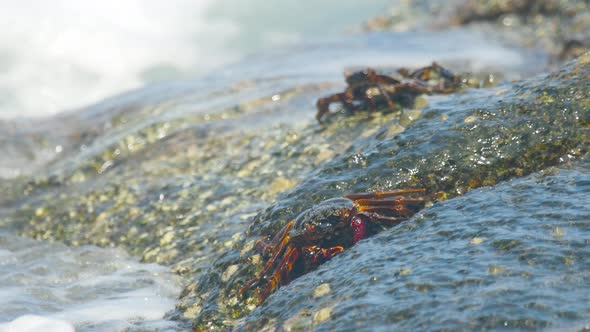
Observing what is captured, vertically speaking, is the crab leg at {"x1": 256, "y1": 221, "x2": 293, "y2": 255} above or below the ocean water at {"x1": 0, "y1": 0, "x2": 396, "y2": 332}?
below

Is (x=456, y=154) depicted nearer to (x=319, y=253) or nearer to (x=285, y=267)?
(x=319, y=253)

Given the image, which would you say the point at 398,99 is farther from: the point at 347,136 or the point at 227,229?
the point at 227,229

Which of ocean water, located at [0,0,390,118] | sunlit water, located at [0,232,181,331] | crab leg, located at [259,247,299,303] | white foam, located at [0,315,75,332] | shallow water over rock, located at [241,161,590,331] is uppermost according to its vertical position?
ocean water, located at [0,0,390,118]

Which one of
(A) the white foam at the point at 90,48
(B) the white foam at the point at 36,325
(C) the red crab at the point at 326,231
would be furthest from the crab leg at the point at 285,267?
(A) the white foam at the point at 90,48

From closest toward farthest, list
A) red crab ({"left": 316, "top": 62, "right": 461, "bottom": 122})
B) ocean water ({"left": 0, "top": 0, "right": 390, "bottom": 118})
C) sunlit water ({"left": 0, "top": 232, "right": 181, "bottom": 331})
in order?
sunlit water ({"left": 0, "top": 232, "right": 181, "bottom": 331}) → red crab ({"left": 316, "top": 62, "right": 461, "bottom": 122}) → ocean water ({"left": 0, "top": 0, "right": 390, "bottom": 118})

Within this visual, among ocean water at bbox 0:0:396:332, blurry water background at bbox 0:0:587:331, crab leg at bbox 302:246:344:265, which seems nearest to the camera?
crab leg at bbox 302:246:344:265

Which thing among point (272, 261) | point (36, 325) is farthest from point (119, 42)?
point (272, 261)

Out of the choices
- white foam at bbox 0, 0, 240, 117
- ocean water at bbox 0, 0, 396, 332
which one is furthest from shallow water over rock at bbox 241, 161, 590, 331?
white foam at bbox 0, 0, 240, 117

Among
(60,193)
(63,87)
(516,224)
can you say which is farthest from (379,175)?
(63,87)

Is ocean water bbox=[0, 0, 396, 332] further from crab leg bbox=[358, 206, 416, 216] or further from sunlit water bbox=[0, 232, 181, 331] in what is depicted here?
crab leg bbox=[358, 206, 416, 216]
